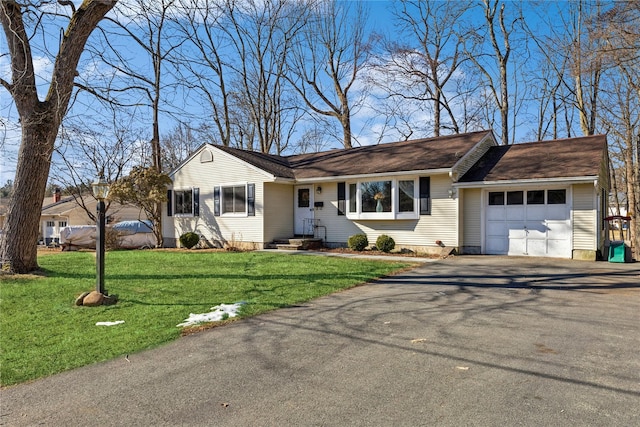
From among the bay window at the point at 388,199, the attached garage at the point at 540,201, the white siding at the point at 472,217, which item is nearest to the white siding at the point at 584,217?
the attached garage at the point at 540,201

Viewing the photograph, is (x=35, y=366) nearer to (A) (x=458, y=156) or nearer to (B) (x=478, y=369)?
(B) (x=478, y=369)

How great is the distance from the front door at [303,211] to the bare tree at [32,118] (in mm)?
9464

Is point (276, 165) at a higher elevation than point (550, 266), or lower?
higher

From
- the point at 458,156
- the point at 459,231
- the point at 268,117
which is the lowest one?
the point at 459,231

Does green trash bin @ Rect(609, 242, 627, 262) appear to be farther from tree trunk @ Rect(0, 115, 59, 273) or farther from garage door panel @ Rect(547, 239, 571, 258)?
tree trunk @ Rect(0, 115, 59, 273)

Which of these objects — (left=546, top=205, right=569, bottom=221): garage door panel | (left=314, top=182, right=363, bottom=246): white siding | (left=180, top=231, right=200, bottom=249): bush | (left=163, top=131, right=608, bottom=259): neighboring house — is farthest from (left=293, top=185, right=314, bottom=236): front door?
(left=546, top=205, right=569, bottom=221): garage door panel

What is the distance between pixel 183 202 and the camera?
19766 millimetres

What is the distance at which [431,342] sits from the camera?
4.88m

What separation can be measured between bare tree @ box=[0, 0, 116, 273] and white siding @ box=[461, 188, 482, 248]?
11298mm

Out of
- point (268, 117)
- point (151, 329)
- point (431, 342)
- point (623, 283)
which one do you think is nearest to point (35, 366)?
point (151, 329)

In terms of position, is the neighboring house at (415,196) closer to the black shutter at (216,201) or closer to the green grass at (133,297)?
the black shutter at (216,201)

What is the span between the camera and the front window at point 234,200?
17.5 meters

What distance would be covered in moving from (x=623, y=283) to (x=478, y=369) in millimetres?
6479

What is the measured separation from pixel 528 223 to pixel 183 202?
46.9 feet
